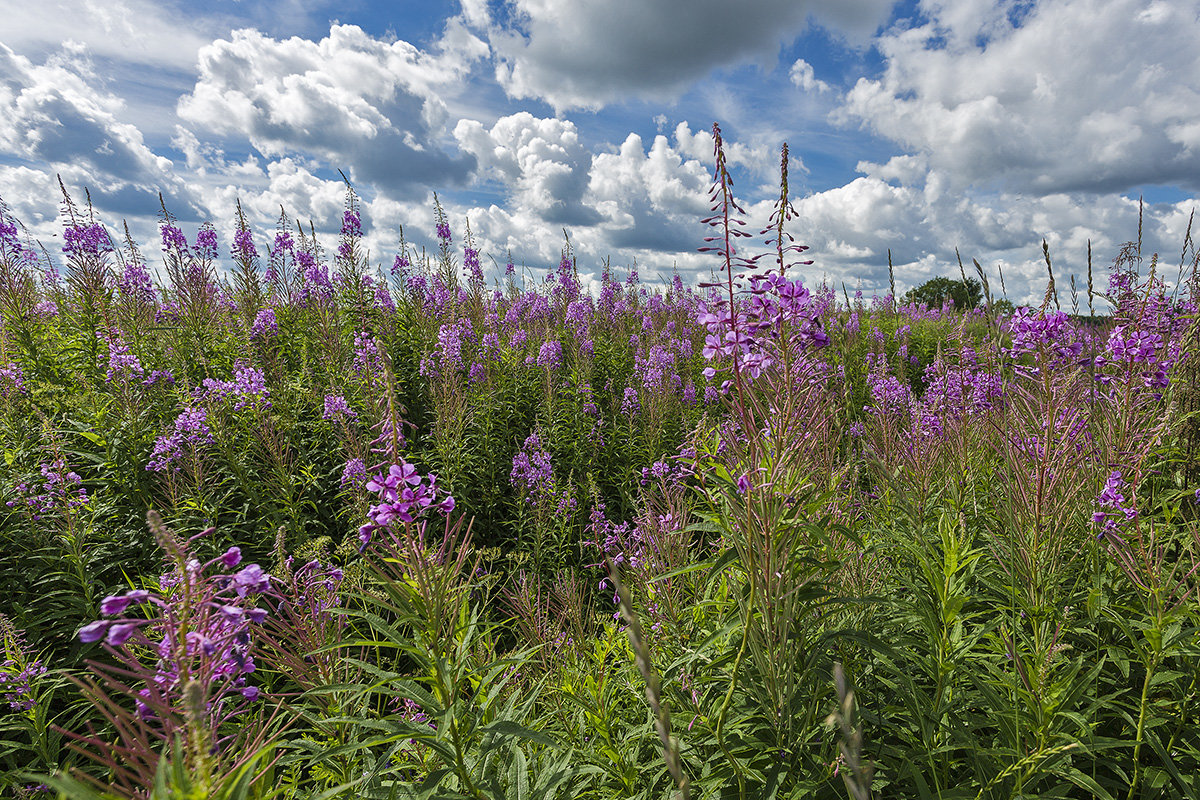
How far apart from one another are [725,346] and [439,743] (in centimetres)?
171

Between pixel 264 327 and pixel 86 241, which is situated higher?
pixel 86 241

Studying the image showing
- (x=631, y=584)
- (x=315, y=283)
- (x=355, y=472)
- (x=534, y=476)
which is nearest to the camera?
(x=631, y=584)

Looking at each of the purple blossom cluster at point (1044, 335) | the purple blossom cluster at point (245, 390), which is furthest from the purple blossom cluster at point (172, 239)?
the purple blossom cluster at point (1044, 335)

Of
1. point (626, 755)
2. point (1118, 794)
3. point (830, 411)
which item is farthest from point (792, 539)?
point (1118, 794)

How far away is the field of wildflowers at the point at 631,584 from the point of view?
169 centimetres

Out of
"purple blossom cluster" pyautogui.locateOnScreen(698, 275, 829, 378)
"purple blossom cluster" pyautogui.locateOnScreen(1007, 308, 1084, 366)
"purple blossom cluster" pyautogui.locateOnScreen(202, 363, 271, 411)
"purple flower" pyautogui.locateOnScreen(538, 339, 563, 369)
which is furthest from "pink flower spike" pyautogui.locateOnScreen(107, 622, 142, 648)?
"purple flower" pyautogui.locateOnScreen(538, 339, 563, 369)

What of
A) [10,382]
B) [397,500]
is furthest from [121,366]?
[397,500]

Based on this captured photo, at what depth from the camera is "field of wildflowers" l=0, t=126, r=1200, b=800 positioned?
1.69 meters

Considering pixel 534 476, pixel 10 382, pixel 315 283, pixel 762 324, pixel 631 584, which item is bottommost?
pixel 631 584

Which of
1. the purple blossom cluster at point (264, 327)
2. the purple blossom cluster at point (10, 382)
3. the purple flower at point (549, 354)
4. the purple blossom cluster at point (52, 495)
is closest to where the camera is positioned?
the purple blossom cluster at point (52, 495)

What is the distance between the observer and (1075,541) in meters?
2.88

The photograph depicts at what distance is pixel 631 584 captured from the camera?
3414 millimetres

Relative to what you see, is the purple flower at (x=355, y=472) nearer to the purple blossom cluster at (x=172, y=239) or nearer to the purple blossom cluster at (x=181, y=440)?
the purple blossom cluster at (x=181, y=440)

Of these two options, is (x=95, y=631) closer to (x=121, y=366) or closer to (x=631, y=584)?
(x=631, y=584)
